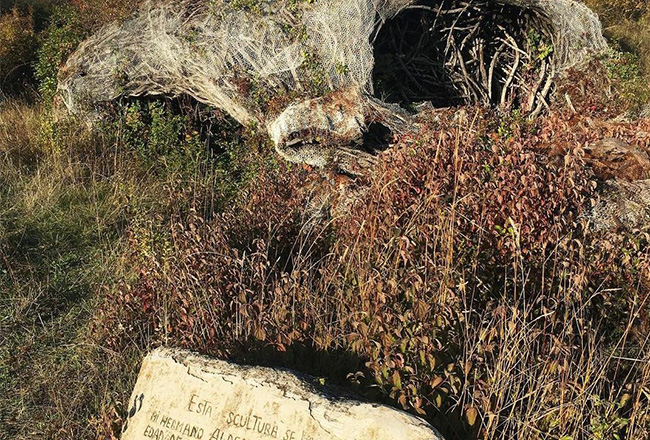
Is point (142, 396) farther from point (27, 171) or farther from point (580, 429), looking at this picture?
point (27, 171)

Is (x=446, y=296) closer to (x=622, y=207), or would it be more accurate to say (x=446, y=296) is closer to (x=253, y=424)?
(x=253, y=424)

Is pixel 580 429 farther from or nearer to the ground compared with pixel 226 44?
nearer to the ground

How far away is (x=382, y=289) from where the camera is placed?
4242 millimetres

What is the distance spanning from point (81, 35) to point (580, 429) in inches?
346

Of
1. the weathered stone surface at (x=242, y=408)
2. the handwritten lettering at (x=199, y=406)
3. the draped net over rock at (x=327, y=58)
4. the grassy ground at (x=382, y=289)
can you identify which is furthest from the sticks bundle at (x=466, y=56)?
the handwritten lettering at (x=199, y=406)

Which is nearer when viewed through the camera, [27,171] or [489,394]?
[489,394]

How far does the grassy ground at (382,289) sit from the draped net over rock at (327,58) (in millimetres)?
734

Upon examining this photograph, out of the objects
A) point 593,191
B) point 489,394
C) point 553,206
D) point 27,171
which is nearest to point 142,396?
point 489,394

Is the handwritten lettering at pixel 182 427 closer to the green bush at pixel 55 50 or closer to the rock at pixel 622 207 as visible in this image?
the rock at pixel 622 207

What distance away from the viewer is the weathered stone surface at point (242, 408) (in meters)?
3.26

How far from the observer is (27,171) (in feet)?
25.3

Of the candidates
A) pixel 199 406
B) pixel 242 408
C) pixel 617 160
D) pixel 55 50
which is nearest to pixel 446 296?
pixel 242 408

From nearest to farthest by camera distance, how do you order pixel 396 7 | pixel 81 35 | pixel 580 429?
pixel 580 429
pixel 396 7
pixel 81 35

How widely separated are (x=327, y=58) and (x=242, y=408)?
459cm
